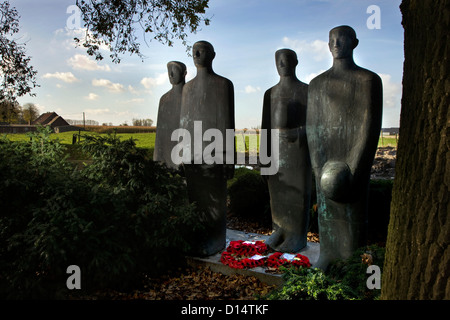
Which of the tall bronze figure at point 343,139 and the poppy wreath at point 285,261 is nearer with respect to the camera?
the tall bronze figure at point 343,139

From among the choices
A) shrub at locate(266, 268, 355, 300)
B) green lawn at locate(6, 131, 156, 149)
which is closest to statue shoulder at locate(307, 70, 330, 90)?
shrub at locate(266, 268, 355, 300)

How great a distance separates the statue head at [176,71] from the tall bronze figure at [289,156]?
1.41 meters

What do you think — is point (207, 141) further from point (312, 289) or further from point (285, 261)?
point (312, 289)

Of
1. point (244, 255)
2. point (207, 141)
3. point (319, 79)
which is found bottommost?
point (244, 255)

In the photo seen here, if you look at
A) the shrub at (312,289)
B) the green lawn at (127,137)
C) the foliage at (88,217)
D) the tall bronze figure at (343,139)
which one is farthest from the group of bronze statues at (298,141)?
the shrub at (312,289)

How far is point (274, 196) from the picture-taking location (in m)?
5.16

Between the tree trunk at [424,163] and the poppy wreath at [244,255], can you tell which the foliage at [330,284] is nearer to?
the tree trunk at [424,163]

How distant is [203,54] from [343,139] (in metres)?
2.15

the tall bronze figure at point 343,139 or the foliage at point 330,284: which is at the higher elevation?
the tall bronze figure at point 343,139

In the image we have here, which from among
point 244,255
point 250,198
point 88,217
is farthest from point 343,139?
point 250,198

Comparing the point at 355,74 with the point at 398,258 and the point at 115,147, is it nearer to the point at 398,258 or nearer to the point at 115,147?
the point at 398,258

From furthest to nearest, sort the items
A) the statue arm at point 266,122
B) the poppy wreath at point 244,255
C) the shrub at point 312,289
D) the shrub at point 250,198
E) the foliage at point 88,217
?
the shrub at point 250,198, the statue arm at point 266,122, the poppy wreath at point 244,255, the foliage at point 88,217, the shrub at point 312,289

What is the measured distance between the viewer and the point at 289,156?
491 cm

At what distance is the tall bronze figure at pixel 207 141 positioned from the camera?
4.74 metres
